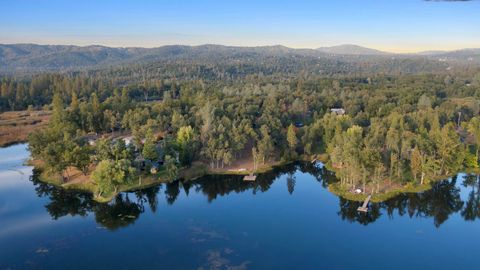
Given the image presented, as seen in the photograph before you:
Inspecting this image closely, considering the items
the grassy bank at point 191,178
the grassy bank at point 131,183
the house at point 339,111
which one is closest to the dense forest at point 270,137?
the grassy bank at point 191,178

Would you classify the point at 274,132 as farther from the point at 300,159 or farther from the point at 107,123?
the point at 107,123

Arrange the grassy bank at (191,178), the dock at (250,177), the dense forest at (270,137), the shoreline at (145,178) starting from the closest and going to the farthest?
the grassy bank at (191,178), the shoreline at (145,178), the dense forest at (270,137), the dock at (250,177)

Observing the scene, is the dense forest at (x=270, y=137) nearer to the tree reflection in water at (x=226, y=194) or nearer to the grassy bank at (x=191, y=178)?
the grassy bank at (x=191, y=178)

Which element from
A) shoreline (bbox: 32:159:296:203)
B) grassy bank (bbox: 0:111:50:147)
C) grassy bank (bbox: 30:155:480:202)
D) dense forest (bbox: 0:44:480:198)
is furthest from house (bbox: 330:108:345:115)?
grassy bank (bbox: 0:111:50:147)

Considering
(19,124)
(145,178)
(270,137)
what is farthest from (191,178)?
(19,124)

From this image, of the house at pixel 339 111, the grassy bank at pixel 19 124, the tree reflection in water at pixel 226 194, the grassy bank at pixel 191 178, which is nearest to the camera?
the tree reflection in water at pixel 226 194

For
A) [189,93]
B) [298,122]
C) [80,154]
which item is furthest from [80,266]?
[189,93]
